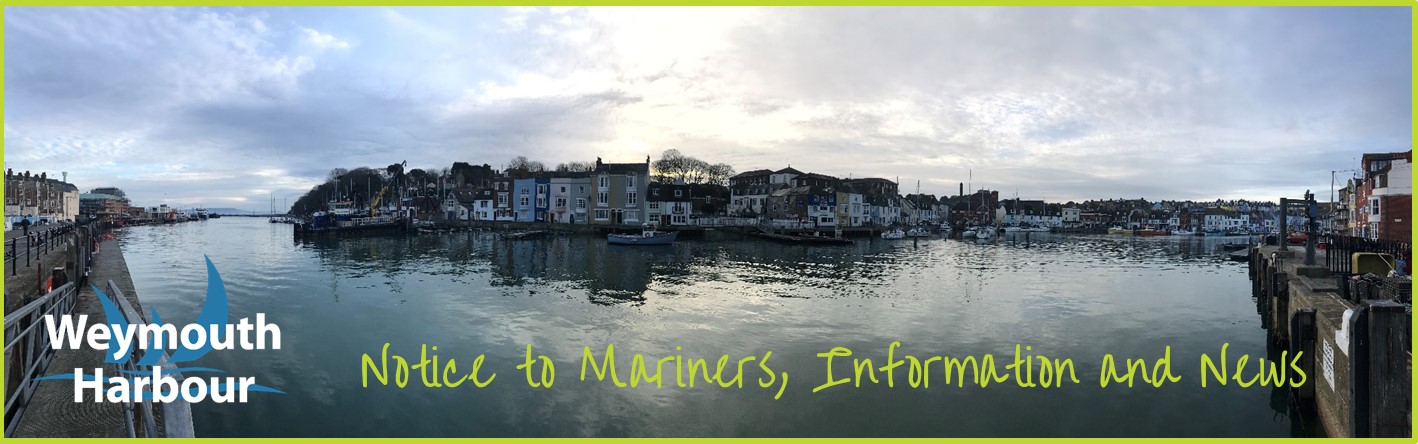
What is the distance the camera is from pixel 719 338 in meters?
18.5

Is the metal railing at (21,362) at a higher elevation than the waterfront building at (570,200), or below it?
below

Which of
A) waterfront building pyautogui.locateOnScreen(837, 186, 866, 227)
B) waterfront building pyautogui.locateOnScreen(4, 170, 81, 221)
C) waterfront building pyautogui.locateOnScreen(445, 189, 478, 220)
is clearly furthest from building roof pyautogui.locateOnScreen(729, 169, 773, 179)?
waterfront building pyautogui.locateOnScreen(4, 170, 81, 221)

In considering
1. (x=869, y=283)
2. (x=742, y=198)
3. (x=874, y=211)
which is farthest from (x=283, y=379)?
(x=874, y=211)

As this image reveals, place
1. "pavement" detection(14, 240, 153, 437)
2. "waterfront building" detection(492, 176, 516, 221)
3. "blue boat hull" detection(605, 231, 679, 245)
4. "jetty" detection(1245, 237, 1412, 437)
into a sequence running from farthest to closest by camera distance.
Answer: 1. "waterfront building" detection(492, 176, 516, 221)
2. "blue boat hull" detection(605, 231, 679, 245)
3. "jetty" detection(1245, 237, 1412, 437)
4. "pavement" detection(14, 240, 153, 437)

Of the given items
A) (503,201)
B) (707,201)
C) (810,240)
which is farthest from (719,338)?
(503,201)

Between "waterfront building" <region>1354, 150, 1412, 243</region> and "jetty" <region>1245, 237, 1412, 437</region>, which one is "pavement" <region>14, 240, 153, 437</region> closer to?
"jetty" <region>1245, 237, 1412, 437</region>

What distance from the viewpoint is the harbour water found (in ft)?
38.1

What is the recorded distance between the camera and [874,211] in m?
110

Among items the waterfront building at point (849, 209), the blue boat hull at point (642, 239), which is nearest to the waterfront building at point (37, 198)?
the blue boat hull at point (642, 239)

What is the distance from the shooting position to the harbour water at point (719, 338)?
38.1 feet

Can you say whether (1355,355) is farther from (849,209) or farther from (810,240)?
(849,209)

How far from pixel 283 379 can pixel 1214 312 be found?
28985 mm

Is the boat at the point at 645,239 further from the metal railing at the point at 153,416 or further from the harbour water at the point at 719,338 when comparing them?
the metal railing at the point at 153,416

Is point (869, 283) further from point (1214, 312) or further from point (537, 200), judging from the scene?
point (537, 200)
